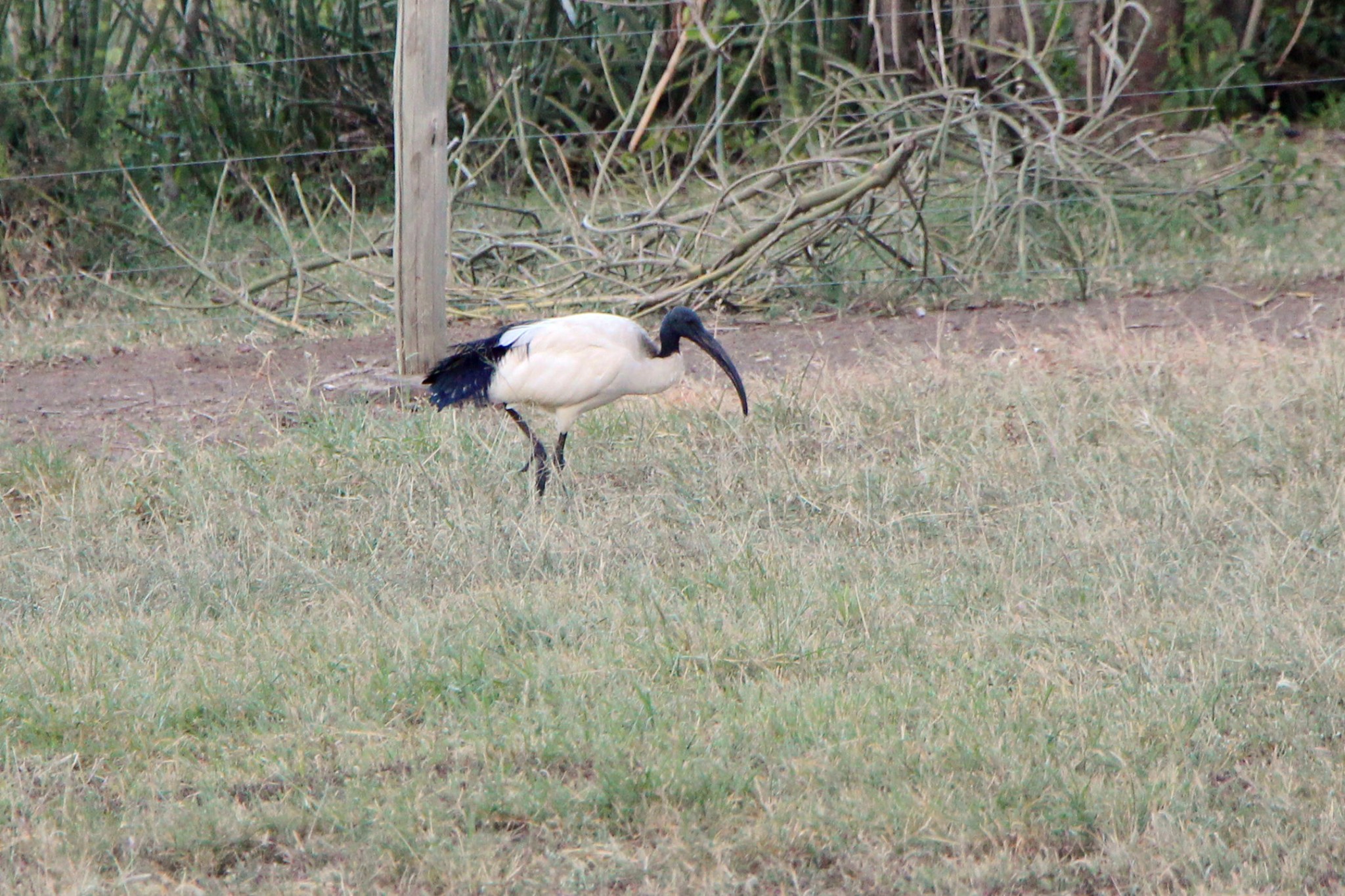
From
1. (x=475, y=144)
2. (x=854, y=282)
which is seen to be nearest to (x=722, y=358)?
(x=854, y=282)

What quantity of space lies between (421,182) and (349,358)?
135 cm

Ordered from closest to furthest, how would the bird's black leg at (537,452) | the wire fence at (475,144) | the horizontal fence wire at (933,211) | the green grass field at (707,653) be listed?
the green grass field at (707,653) < the bird's black leg at (537,452) < the horizontal fence wire at (933,211) < the wire fence at (475,144)

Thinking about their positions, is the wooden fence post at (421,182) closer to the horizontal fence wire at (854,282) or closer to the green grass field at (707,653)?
the green grass field at (707,653)

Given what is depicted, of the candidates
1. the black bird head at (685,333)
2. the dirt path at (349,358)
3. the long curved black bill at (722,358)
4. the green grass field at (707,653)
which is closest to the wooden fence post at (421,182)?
the dirt path at (349,358)

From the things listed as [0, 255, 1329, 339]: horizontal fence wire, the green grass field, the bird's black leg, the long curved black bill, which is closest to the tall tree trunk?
[0, 255, 1329, 339]: horizontal fence wire

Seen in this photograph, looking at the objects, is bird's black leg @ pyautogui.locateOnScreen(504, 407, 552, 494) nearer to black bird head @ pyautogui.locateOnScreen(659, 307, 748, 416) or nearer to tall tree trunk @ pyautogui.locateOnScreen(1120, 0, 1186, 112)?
black bird head @ pyautogui.locateOnScreen(659, 307, 748, 416)

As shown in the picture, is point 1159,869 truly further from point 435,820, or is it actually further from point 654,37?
point 654,37

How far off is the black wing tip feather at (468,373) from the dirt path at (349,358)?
0.82 metres

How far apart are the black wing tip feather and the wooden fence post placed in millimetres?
793

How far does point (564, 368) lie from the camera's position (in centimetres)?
536

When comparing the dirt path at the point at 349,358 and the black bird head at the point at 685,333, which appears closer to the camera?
the black bird head at the point at 685,333

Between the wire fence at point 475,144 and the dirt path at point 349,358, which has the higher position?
the wire fence at point 475,144

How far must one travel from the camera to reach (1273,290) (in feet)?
25.3

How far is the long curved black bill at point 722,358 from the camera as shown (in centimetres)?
550
